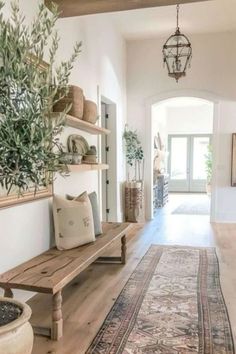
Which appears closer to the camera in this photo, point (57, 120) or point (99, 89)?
point (57, 120)

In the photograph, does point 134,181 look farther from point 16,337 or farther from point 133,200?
point 16,337

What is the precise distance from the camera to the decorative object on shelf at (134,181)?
6969 millimetres

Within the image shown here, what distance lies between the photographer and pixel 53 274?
265 cm

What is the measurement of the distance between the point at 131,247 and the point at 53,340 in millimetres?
2750

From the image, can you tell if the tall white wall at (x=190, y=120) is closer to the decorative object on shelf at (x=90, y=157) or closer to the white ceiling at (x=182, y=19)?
the white ceiling at (x=182, y=19)

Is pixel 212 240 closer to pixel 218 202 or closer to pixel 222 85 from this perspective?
pixel 218 202

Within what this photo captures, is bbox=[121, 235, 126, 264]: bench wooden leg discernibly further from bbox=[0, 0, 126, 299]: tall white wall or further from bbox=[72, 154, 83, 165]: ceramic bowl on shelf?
bbox=[72, 154, 83, 165]: ceramic bowl on shelf

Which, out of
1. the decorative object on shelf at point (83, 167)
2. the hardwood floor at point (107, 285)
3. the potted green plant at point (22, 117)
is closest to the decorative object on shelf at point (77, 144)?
the decorative object on shelf at point (83, 167)

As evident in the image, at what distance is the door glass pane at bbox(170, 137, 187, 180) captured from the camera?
44.1 ft

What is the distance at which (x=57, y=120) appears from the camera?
169 cm

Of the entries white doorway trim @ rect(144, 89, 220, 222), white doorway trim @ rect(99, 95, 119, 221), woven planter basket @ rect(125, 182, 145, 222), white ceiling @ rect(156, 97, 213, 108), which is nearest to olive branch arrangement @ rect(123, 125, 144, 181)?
white doorway trim @ rect(144, 89, 220, 222)

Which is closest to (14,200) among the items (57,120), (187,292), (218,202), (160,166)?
(57,120)

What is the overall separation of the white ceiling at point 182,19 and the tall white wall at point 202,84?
0.87 ft

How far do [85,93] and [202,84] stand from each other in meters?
3.23
